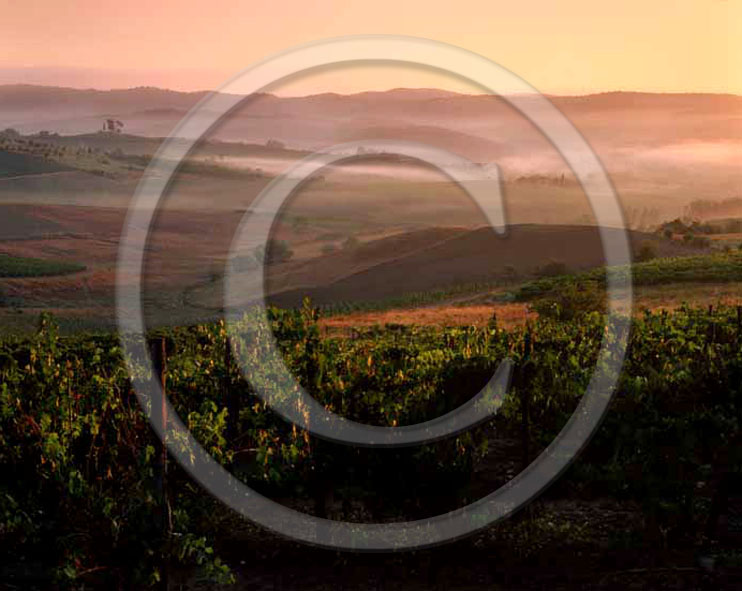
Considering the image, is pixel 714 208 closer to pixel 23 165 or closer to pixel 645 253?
pixel 645 253

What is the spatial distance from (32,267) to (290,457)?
7019 cm

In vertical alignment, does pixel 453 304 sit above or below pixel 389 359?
below

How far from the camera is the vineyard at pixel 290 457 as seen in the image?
10.2m

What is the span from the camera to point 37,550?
1175 cm

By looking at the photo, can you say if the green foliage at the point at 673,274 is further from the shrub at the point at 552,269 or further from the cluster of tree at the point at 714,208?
the cluster of tree at the point at 714,208

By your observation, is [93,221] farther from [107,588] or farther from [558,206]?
[107,588]

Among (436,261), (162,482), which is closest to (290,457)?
(162,482)

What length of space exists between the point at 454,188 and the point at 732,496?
12855 cm

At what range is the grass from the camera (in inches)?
2942

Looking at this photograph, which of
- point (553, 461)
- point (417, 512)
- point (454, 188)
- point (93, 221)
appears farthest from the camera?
point (454, 188)

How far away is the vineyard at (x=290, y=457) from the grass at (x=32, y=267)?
6497cm

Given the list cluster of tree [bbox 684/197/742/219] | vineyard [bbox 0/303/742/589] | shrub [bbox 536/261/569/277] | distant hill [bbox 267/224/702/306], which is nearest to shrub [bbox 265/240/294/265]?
distant hill [bbox 267/224/702/306]

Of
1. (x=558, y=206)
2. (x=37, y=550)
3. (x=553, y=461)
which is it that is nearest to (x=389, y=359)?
(x=553, y=461)

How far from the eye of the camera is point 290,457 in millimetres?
11141
